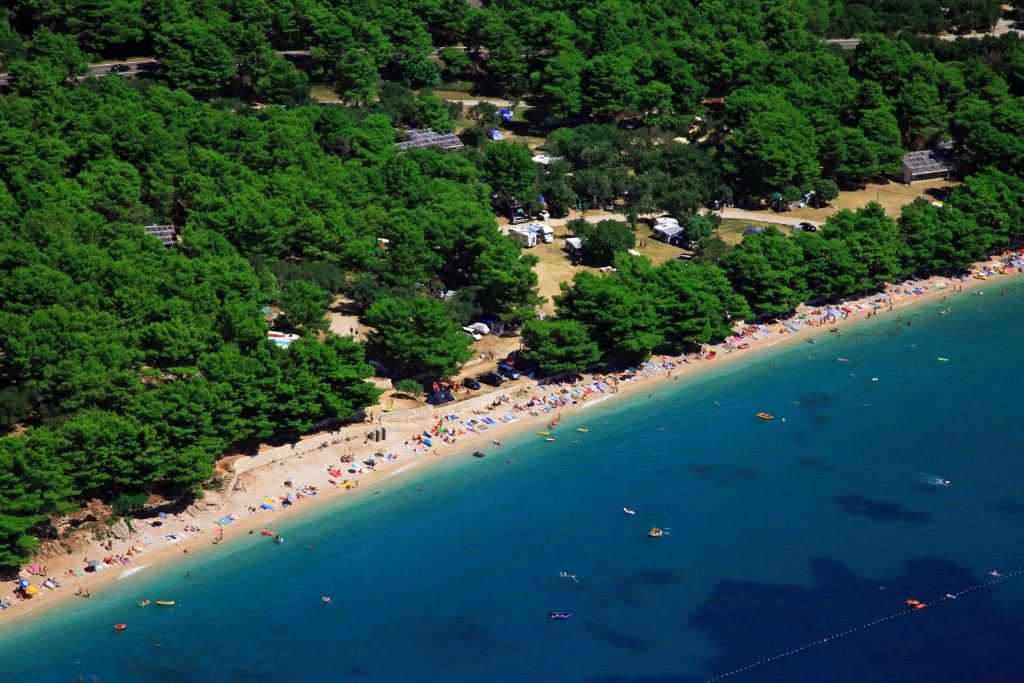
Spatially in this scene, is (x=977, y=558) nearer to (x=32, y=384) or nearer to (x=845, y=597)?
(x=845, y=597)

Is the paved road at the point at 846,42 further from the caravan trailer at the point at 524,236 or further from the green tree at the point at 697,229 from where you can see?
the caravan trailer at the point at 524,236

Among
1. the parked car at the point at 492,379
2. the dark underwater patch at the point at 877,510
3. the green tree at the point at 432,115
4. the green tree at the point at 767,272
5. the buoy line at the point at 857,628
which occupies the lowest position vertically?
the buoy line at the point at 857,628

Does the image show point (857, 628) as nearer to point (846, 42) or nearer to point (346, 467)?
point (346, 467)

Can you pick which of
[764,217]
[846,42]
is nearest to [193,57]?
[764,217]

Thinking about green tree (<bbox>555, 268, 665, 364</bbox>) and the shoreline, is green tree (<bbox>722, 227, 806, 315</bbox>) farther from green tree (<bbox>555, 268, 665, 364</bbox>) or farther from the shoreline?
green tree (<bbox>555, 268, 665, 364</bbox>)

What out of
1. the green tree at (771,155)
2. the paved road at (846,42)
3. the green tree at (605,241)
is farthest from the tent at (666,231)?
the paved road at (846,42)

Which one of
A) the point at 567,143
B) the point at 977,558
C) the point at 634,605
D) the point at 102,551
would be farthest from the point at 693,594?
the point at 567,143
